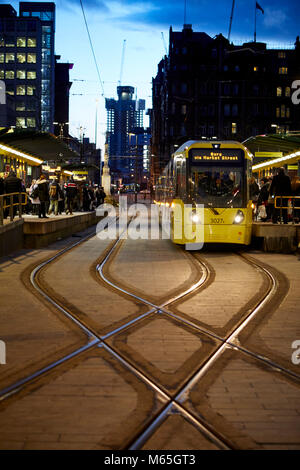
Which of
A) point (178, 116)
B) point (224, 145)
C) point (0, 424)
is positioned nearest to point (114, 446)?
point (0, 424)

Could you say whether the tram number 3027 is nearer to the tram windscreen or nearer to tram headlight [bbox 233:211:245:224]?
tram headlight [bbox 233:211:245:224]

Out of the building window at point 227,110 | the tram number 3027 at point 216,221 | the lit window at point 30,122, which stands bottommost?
the tram number 3027 at point 216,221

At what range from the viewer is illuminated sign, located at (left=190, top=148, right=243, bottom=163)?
17.3 metres

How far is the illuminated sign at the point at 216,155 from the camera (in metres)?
17.3

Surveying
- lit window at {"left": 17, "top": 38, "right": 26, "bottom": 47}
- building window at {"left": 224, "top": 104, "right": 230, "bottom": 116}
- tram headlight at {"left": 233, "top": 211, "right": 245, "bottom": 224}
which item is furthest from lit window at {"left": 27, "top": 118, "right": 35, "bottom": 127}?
tram headlight at {"left": 233, "top": 211, "right": 245, "bottom": 224}

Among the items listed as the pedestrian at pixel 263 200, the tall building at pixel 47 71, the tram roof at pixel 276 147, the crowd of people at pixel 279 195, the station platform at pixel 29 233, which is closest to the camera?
the station platform at pixel 29 233

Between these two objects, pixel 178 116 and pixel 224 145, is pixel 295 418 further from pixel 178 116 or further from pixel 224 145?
pixel 178 116

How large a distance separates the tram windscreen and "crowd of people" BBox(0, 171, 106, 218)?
577cm

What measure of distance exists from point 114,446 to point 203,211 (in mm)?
13295

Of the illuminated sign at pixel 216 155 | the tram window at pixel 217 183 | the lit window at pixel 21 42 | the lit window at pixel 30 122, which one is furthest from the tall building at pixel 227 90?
the tram window at pixel 217 183

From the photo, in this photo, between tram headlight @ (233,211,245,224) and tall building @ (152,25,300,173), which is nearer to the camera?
tram headlight @ (233,211,245,224)

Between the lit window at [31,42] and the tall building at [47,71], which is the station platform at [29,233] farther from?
the tall building at [47,71]

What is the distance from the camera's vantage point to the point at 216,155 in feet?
56.9

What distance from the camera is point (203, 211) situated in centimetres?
1683
